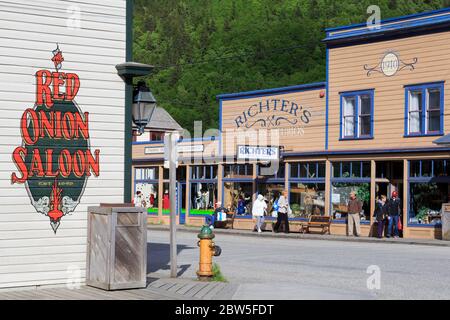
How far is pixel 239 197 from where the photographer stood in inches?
1467

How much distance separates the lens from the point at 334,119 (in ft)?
108

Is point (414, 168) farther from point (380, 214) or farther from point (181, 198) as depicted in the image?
point (181, 198)

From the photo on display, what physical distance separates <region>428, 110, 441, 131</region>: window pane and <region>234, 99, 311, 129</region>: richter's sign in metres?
6.09

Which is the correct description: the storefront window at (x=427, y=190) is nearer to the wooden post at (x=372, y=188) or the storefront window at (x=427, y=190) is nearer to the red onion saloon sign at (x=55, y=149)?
the wooden post at (x=372, y=188)

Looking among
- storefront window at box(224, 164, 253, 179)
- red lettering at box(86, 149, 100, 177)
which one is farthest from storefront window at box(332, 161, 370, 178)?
Result: red lettering at box(86, 149, 100, 177)

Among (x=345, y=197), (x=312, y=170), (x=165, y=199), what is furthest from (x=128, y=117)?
(x=165, y=199)

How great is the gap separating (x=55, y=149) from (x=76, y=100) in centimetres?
89

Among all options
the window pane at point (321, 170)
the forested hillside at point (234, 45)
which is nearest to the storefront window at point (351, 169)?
the window pane at point (321, 170)

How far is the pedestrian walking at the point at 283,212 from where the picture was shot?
108 ft

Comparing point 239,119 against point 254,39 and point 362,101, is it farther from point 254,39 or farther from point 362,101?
point 254,39

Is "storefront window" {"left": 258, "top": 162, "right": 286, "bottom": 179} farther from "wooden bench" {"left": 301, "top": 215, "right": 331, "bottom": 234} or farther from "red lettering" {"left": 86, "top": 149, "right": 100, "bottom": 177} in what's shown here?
"red lettering" {"left": 86, "top": 149, "right": 100, "bottom": 177}

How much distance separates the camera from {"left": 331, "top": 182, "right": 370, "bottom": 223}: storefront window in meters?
31.3

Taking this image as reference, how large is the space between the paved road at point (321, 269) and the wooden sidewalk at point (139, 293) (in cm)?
40

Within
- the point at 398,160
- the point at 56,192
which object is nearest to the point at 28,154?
the point at 56,192
